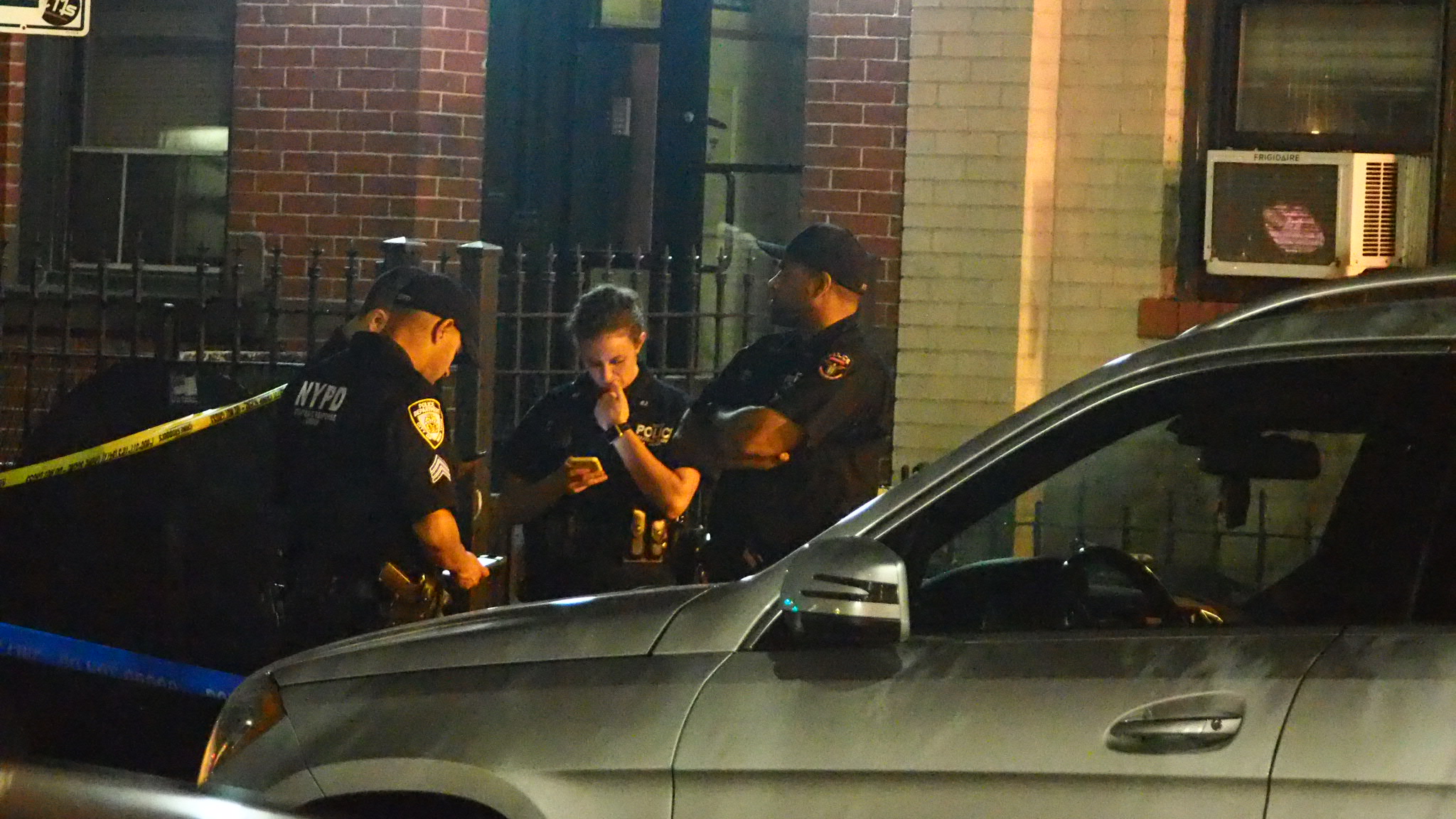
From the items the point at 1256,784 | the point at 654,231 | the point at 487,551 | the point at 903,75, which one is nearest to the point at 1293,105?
the point at 903,75

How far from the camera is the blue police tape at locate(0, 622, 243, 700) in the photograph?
19.0 ft

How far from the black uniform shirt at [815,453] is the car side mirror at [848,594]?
2.59 meters

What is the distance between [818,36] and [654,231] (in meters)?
1.29

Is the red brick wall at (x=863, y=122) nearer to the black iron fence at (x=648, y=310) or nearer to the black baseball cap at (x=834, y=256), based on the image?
the black iron fence at (x=648, y=310)

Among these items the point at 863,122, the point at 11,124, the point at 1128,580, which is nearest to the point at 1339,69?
the point at 863,122

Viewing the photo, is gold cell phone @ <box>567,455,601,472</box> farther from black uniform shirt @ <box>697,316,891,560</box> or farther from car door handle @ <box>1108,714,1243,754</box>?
car door handle @ <box>1108,714,1243,754</box>

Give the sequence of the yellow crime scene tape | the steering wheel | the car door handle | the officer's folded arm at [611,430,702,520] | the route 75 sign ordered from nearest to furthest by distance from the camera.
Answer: the car door handle, the steering wheel, the route 75 sign, the officer's folded arm at [611,430,702,520], the yellow crime scene tape

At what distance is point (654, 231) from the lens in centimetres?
885

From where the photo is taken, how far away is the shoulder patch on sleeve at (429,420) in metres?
5.89

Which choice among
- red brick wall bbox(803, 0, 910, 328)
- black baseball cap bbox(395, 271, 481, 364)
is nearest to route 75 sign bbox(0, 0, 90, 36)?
black baseball cap bbox(395, 271, 481, 364)

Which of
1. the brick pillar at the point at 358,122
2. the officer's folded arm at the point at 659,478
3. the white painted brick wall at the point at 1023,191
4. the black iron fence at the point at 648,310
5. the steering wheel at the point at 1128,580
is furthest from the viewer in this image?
the brick pillar at the point at 358,122

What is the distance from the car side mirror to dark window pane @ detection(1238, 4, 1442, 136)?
4.98m

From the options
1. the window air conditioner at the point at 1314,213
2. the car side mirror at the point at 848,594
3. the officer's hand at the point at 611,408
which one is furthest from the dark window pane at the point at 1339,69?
the car side mirror at the point at 848,594

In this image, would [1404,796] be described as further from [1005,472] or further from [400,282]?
[400,282]
